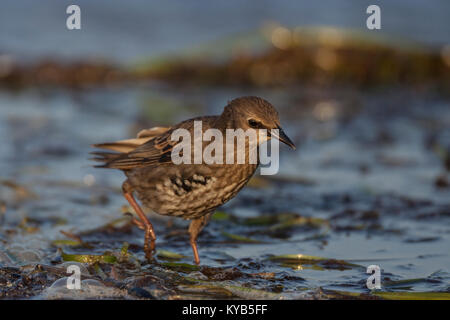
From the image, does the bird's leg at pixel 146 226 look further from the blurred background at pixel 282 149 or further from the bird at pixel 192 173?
the blurred background at pixel 282 149

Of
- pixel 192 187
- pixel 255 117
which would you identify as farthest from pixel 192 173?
pixel 255 117

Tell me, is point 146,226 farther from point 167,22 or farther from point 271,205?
point 167,22

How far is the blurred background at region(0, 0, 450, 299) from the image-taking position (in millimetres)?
5387

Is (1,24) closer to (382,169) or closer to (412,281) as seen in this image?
(382,169)

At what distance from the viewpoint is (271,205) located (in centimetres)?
720

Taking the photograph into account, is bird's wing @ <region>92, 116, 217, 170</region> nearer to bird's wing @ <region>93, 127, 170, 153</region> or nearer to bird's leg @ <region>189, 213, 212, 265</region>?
bird's wing @ <region>93, 127, 170, 153</region>

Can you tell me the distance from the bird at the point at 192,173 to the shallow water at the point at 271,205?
0.41 metres

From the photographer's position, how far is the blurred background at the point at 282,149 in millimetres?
5387

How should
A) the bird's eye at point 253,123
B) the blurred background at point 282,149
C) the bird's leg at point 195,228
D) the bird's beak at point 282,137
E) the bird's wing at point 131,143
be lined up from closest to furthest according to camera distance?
the bird's beak at point 282,137 < the bird's eye at point 253,123 < the blurred background at point 282,149 < the bird's leg at point 195,228 < the bird's wing at point 131,143

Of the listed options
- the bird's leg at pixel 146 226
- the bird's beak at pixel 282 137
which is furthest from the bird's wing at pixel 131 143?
the bird's beak at pixel 282 137

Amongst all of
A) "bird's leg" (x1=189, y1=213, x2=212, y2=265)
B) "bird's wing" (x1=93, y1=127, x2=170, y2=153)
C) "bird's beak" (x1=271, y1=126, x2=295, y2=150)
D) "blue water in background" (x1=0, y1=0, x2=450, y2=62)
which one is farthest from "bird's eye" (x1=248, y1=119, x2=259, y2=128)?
"blue water in background" (x1=0, y1=0, x2=450, y2=62)

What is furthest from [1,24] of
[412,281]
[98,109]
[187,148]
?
[412,281]

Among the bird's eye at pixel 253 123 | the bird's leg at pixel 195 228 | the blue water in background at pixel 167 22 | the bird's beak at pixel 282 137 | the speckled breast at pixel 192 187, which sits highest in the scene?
the blue water in background at pixel 167 22

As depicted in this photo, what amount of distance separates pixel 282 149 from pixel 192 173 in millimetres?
3668
